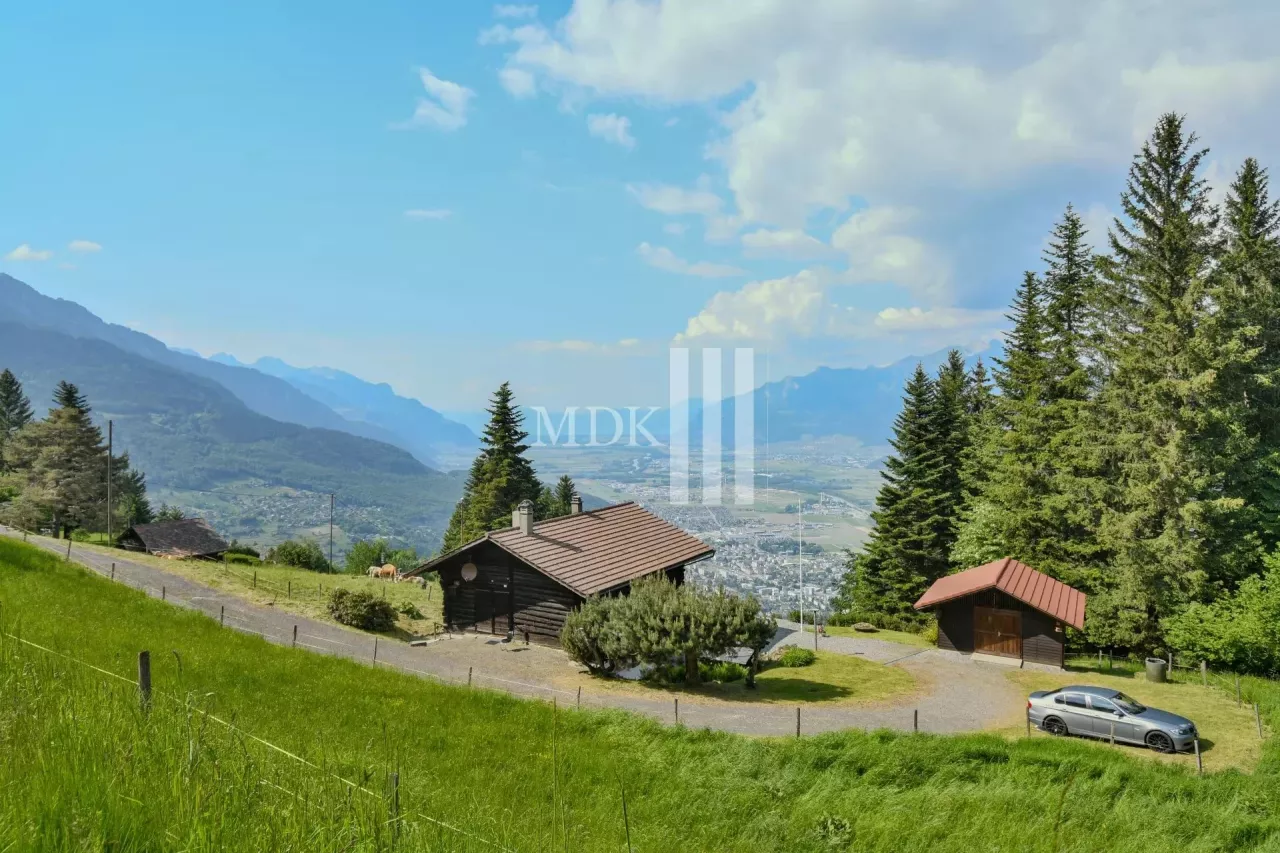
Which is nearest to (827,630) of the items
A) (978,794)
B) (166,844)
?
(978,794)

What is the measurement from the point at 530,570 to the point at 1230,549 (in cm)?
3279

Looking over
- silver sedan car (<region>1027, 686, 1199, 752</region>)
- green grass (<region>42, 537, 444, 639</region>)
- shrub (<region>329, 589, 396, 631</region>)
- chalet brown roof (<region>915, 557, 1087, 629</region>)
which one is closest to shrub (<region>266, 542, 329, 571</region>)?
green grass (<region>42, 537, 444, 639</region>)

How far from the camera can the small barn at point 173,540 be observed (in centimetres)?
5562

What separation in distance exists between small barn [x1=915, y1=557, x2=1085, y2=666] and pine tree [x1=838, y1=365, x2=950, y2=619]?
1554cm

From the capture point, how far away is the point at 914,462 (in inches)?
2151

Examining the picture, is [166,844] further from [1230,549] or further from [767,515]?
[767,515]

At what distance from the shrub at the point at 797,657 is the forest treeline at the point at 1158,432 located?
15425mm

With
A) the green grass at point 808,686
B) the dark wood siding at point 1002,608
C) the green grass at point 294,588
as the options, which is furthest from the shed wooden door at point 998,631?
the green grass at point 294,588

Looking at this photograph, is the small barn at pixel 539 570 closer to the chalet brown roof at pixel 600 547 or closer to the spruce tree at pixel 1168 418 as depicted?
the chalet brown roof at pixel 600 547

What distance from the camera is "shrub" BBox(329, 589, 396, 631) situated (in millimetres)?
34875

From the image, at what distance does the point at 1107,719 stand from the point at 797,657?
1267 cm

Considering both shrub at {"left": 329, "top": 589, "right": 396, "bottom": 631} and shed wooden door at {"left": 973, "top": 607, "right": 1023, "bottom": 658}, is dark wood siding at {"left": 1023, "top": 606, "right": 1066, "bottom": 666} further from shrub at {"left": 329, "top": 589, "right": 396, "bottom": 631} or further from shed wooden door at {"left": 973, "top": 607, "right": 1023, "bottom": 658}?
shrub at {"left": 329, "top": 589, "right": 396, "bottom": 631}

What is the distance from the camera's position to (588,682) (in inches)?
1073

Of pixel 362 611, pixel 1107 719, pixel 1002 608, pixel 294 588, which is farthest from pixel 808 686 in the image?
pixel 294 588
